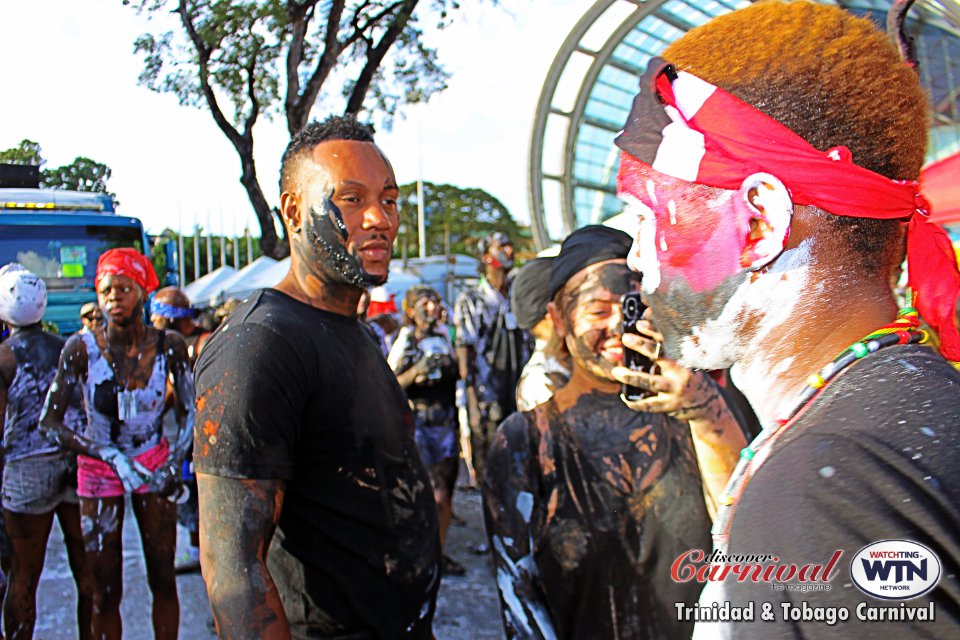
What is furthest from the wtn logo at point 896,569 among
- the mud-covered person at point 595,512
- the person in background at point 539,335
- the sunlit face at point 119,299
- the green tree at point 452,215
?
the green tree at point 452,215

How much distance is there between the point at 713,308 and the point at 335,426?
113 centimetres

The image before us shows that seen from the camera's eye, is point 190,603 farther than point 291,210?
Yes

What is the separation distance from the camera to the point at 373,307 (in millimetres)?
8039

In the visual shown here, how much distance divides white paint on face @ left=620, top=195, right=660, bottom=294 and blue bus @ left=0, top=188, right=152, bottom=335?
31.0ft

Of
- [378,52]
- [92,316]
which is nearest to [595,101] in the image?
[378,52]

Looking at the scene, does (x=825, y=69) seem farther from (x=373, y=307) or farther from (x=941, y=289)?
(x=373, y=307)

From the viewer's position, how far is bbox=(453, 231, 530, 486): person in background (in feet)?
20.0

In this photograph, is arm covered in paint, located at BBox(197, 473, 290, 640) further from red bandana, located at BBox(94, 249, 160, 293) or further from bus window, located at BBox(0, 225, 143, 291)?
bus window, located at BBox(0, 225, 143, 291)

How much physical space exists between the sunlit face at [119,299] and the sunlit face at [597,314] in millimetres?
2706

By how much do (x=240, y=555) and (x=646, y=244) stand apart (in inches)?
45.9

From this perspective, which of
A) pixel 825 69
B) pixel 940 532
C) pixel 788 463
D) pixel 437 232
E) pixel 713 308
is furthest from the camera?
pixel 437 232

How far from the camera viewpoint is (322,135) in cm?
227

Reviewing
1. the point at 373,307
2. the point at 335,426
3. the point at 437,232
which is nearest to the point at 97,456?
the point at 335,426

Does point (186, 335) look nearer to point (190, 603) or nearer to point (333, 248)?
point (190, 603)
